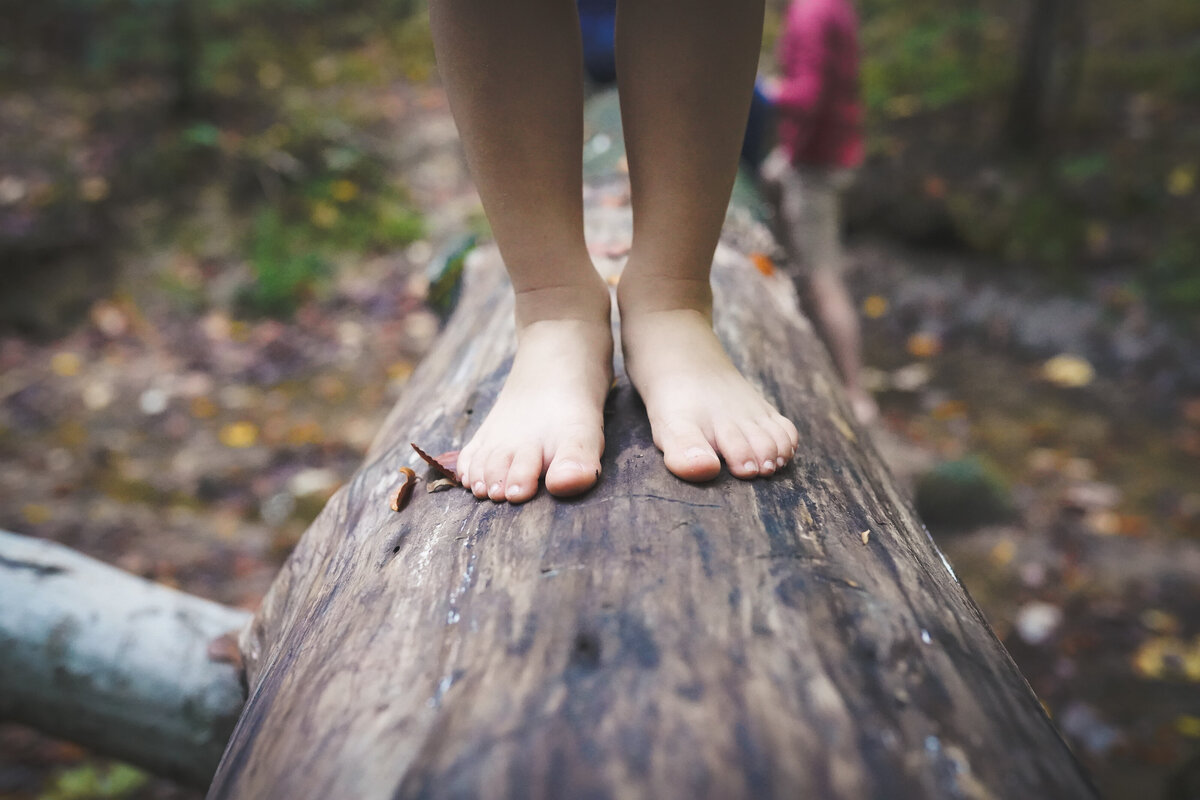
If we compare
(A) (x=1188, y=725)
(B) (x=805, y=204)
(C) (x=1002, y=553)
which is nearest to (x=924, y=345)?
(B) (x=805, y=204)

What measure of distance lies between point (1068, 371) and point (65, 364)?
4.36m

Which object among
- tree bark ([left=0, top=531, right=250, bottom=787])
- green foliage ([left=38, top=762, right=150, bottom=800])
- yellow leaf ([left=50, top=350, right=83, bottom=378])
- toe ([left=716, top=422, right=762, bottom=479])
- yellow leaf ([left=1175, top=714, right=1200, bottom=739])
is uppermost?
toe ([left=716, top=422, right=762, bottom=479])

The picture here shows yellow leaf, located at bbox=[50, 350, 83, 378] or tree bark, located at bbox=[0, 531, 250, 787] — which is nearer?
tree bark, located at bbox=[0, 531, 250, 787]

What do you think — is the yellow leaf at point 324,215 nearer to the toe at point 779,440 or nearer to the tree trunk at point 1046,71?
the tree trunk at point 1046,71

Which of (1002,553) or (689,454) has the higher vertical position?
(689,454)

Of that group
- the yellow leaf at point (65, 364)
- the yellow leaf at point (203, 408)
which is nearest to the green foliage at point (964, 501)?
the yellow leaf at point (203, 408)

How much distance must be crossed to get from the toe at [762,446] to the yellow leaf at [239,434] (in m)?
2.57

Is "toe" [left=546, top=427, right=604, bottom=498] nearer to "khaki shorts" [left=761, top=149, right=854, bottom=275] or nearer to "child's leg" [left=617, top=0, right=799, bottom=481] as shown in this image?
"child's leg" [left=617, top=0, right=799, bottom=481]

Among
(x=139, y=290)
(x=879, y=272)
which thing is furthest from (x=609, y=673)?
(x=139, y=290)

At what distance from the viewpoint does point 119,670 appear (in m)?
1.23

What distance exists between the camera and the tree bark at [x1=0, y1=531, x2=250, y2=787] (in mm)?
1210

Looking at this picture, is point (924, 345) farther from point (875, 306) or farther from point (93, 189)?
point (93, 189)

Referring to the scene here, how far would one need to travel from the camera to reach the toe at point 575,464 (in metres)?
0.88

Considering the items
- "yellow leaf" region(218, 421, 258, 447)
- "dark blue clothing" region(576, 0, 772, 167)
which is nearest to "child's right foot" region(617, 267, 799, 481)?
"dark blue clothing" region(576, 0, 772, 167)
